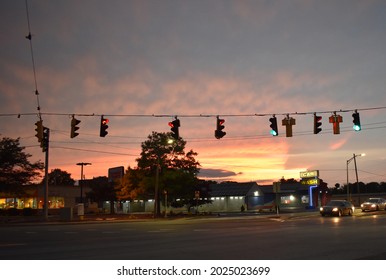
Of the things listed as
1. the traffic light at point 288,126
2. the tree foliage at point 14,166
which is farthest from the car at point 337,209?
the tree foliage at point 14,166

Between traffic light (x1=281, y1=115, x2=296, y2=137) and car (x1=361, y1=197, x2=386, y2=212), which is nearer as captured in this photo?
traffic light (x1=281, y1=115, x2=296, y2=137)

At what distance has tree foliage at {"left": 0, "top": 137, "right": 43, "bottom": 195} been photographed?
48.5 metres

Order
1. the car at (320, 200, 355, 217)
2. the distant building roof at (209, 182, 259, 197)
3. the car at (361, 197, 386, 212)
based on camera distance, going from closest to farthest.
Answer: the car at (320, 200, 355, 217)
the car at (361, 197, 386, 212)
the distant building roof at (209, 182, 259, 197)

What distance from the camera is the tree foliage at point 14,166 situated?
48531 mm

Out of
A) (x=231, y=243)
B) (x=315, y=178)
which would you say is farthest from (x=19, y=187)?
(x=315, y=178)

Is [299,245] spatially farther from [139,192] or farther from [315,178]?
[315,178]

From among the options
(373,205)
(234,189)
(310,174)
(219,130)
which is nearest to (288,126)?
(219,130)

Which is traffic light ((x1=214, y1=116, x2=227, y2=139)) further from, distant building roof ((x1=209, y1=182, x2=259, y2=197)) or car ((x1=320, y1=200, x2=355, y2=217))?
distant building roof ((x1=209, y1=182, x2=259, y2=197))

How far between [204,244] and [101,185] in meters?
57.9

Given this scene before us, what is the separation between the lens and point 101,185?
237ft

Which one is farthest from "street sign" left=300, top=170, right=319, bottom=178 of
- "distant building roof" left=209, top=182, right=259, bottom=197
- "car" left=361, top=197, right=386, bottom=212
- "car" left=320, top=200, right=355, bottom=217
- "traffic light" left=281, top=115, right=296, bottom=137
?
"traffic light" left=281, top=115, right=296, bottom=137

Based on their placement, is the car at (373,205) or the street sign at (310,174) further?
the street sign at (310,174)

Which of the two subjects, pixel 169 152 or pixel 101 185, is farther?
pixel 101 185

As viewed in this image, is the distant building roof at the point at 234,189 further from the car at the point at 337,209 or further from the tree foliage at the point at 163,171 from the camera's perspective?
the car at the point at 337,209
